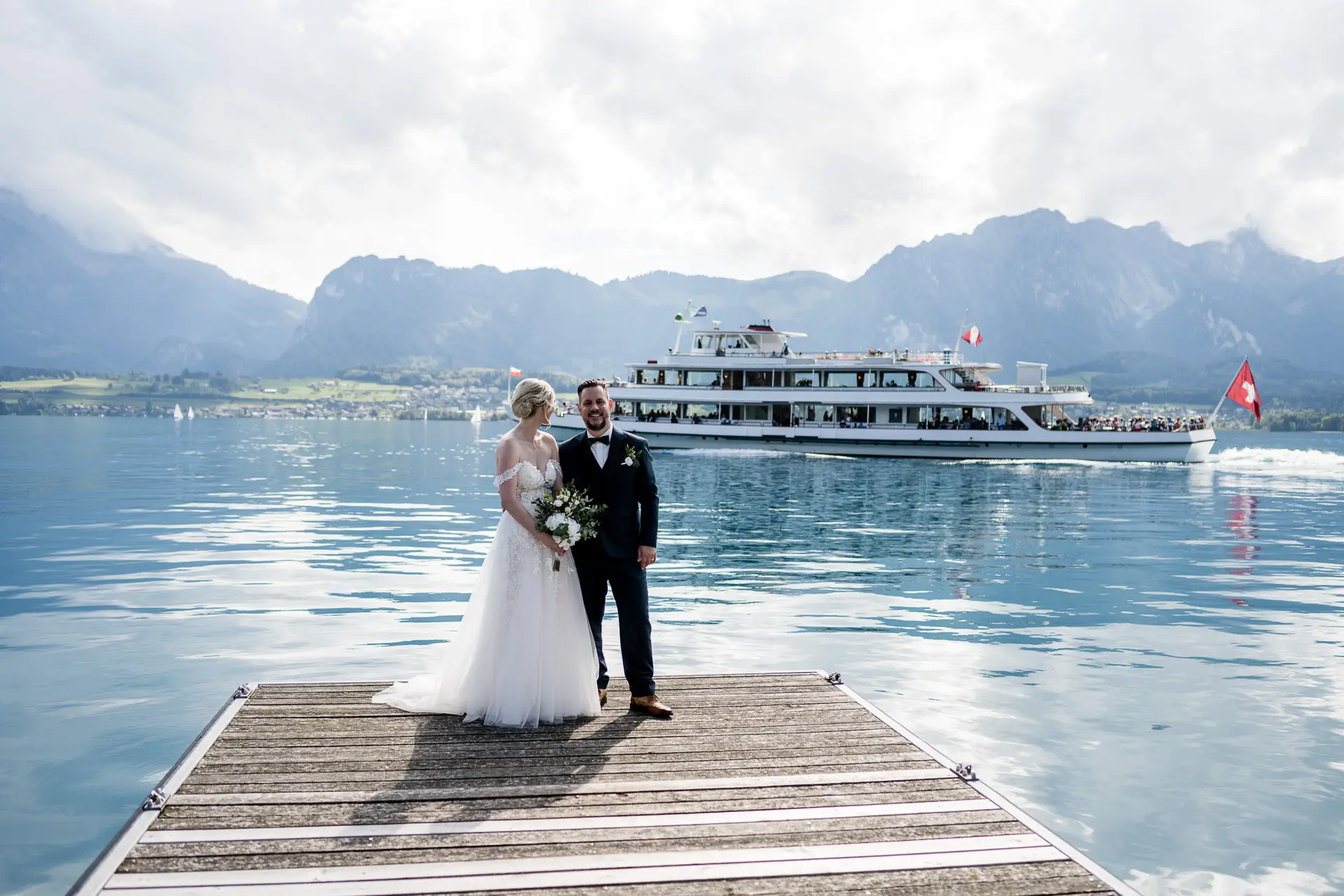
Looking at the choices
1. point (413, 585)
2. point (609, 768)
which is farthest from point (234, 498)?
point (609, 768)

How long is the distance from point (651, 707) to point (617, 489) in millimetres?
1570

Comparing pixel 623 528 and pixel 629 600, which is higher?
pixel 623 528

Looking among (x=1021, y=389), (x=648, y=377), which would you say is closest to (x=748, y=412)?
(x=648, y=377)

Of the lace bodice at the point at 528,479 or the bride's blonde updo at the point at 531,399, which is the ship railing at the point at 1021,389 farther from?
the bride's blonde updo at the point at 531,399

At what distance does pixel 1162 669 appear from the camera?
37.3 ft

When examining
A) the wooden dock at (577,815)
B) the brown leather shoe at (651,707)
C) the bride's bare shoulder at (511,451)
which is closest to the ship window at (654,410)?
the brown leather shoe at (651,707)

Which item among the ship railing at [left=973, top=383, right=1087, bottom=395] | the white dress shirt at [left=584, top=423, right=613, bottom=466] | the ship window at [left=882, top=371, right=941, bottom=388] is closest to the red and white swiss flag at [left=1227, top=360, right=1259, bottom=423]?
the ship railing at [left=973, top=383, right=1087, bottom=395]

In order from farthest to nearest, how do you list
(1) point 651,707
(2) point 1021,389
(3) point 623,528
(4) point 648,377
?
(4) point 648,377 < (2) point 1021,389 < (3) point 623,528 < (1) point 651,707

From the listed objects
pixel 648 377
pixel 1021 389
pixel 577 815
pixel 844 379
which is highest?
pixel 648 377

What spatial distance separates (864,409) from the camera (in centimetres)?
5516

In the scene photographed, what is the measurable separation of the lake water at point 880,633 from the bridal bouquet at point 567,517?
373 centimetres

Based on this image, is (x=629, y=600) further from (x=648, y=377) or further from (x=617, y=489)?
(x=648, y=377)

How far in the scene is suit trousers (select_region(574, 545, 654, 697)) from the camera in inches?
275

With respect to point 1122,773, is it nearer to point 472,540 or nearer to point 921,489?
point 472,540
